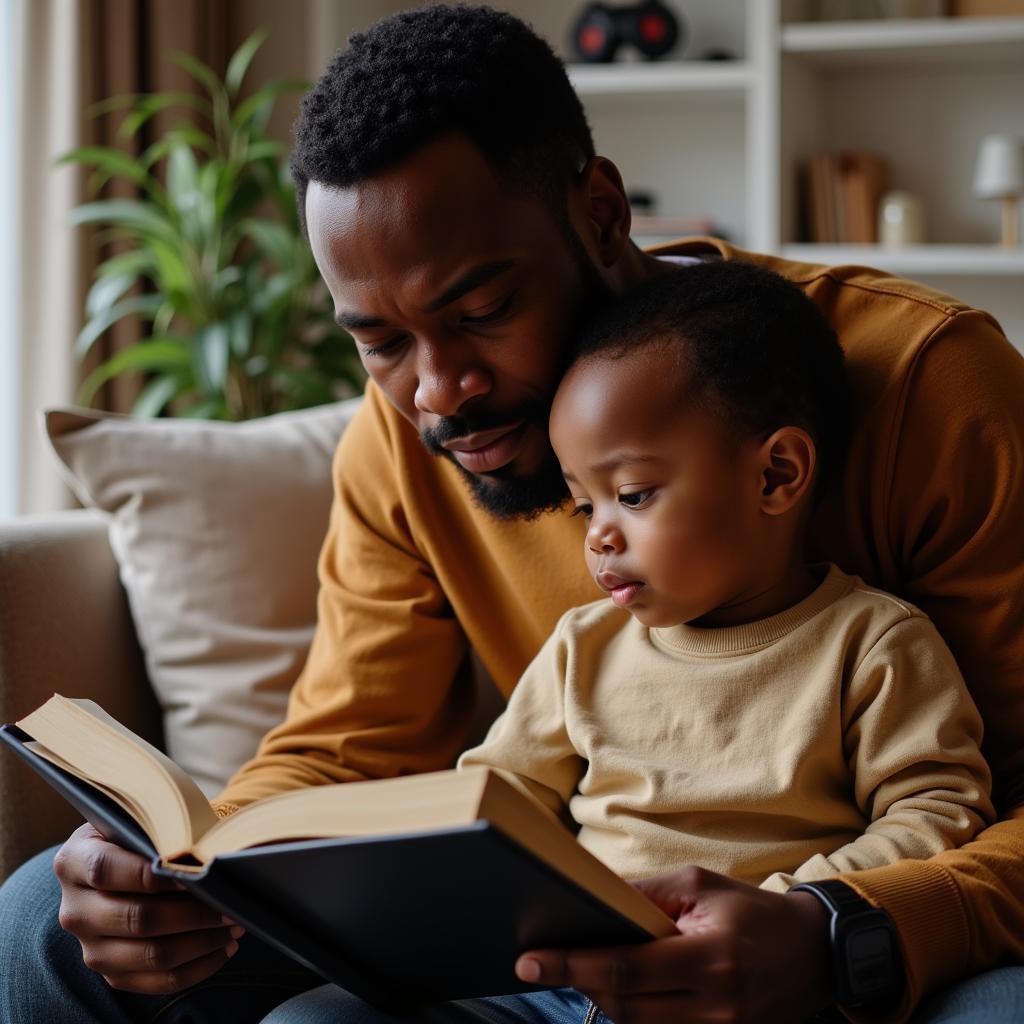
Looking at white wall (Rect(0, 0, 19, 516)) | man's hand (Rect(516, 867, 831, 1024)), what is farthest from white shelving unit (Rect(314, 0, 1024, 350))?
man's hand (Rect(516, 867, 831, 1024))

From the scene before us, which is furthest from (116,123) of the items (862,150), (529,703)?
(529,703)

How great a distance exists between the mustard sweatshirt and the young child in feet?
0.17

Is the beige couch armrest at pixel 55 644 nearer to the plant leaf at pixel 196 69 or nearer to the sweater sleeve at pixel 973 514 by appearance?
the sweater sleeve at pixel 973 514

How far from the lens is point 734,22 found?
380 cm

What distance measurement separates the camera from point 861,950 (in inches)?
35.8

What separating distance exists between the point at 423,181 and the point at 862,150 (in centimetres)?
279

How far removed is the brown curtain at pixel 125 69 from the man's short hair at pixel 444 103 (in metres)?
2.23

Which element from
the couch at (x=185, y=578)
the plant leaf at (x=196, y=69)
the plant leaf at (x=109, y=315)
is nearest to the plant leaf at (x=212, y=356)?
the plant leaf at (x=109, y=315)

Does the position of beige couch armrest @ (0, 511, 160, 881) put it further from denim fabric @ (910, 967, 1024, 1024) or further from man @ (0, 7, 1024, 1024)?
denim fabric @ (910, 967, 1024, 1024)

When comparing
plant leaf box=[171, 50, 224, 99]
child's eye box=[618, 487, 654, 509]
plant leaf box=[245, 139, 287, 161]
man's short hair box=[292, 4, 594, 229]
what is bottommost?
child's eye box=[618, 487, 654, 509]

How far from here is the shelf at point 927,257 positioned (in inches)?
130

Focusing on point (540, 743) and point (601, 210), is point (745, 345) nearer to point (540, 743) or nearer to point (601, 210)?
point (601, 210)

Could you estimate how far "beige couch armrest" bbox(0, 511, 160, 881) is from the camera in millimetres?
1562

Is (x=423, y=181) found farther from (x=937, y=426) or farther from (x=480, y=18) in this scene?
(x=937, y=426)
